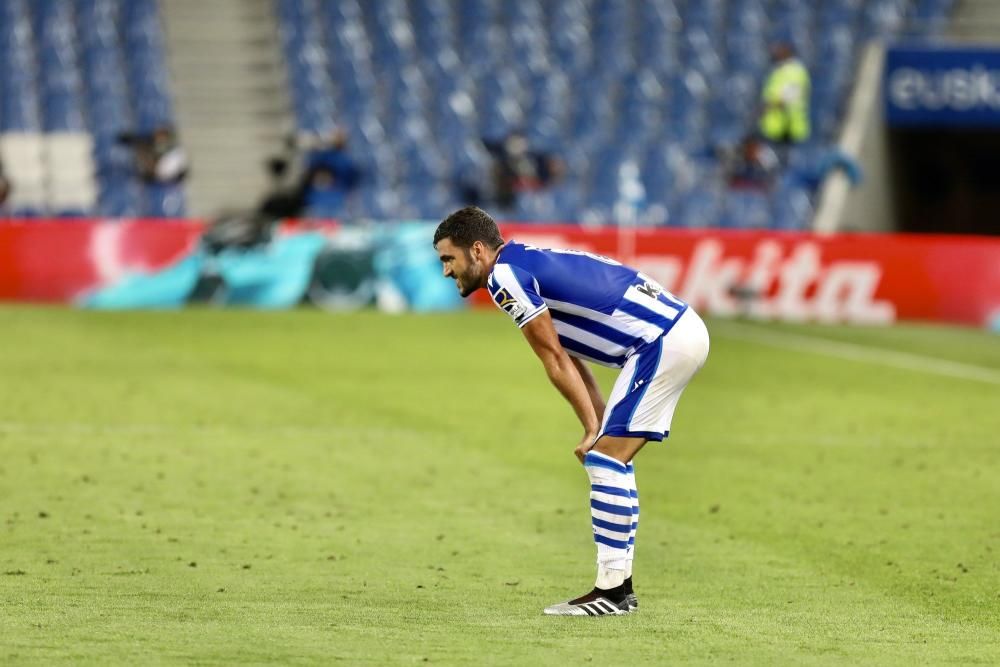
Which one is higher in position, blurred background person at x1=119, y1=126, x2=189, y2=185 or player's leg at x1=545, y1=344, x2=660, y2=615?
player's leg at x1=545, y1=344, x2=660, y2=615

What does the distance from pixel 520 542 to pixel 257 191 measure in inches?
Result: 831

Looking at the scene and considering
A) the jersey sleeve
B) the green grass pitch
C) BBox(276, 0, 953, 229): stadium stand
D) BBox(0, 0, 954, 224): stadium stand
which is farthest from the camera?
BBox(276, 0, 953, 229): stadium stand

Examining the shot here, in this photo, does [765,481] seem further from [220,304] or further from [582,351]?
[220,304]

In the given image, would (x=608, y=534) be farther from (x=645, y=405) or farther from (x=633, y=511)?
(x=645, y=405)

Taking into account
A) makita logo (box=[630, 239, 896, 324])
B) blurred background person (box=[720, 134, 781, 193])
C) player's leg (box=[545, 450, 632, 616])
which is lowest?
makita logo (box=[630, 239, 896, 324])

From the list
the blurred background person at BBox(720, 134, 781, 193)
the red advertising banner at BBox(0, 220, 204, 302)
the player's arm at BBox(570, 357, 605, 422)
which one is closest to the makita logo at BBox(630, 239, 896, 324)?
the blurred background person at BBox(720, 134, 781, 193)

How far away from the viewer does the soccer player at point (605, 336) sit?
24.5 feet

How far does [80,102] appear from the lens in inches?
1182

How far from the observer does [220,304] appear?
26172 mm

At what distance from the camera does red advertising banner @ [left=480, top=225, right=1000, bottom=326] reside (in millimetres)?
25875

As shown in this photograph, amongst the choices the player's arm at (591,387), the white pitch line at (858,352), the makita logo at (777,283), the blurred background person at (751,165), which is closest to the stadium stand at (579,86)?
the blurred background person at (751,165)

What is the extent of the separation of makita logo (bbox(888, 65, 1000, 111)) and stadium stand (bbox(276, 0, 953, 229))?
125 centimetres

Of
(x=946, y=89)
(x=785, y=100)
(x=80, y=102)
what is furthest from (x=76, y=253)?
(x=946, y=89)

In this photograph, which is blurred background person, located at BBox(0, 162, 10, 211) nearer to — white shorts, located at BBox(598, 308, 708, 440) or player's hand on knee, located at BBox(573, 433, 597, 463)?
white shorts, located at BBox(598, 308, 708, 440)
